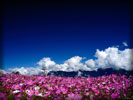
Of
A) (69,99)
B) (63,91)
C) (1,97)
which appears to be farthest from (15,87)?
(69,99)

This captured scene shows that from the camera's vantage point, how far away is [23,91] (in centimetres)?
317

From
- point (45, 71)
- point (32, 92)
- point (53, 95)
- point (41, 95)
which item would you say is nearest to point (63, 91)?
point (53, 95)

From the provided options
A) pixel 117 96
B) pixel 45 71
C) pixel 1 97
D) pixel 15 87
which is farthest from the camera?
pixel 45 71

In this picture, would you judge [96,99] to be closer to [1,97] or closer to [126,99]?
[126,99]

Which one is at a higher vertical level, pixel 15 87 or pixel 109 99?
pixel 15 87

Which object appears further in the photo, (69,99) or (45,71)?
(45,71)

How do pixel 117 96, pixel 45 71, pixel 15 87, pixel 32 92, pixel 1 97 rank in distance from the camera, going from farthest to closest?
pixel 45 71
pixel 15 87
pixel 32 92
pixel 117 96
pixel 1 97

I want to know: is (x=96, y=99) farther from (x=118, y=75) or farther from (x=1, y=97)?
(x=118, y=75)

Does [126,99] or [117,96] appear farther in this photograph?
[117,96]

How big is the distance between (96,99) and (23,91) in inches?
66.4

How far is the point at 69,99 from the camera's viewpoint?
83.7 inches

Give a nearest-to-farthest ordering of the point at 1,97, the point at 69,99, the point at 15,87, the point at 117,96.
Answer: the point at 69,99
the point at 1,97
the point at 117,96
the point at 15,87

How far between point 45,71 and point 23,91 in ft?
15.3

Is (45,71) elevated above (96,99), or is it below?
above
